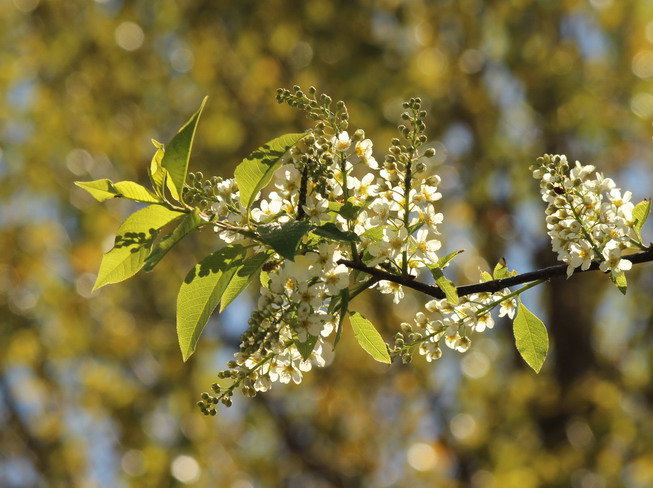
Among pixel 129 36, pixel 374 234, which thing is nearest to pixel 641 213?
pixel 374 234

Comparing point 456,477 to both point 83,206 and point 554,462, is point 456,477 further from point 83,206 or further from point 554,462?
point 83,206

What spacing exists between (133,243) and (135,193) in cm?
10

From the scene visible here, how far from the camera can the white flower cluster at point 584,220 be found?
1.35m

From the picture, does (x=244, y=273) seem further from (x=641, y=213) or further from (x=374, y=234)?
(x=641, y=213)

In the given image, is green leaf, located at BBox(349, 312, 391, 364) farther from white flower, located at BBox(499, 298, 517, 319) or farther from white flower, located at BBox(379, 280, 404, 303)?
white flower, located at BBox(499, 298, 517, 319)

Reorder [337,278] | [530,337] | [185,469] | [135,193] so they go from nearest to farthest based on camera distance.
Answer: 1. [337,278]
2. [135,193]
3. [530,337]
4. [185,469]

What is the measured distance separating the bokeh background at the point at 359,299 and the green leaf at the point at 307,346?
484cm

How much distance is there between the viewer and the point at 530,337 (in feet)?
4.87

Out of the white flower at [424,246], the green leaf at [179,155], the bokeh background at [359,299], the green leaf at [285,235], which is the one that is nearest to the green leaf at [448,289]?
the white flower at [424,246]

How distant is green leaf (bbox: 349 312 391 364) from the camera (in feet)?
4.69

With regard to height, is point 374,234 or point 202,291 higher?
point 374,234

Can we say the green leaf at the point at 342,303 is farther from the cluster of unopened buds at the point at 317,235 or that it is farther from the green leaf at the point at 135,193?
the green leaf at the point at 135,193

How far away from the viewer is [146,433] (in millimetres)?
6734

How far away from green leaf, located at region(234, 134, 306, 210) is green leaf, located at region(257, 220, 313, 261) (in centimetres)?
13
